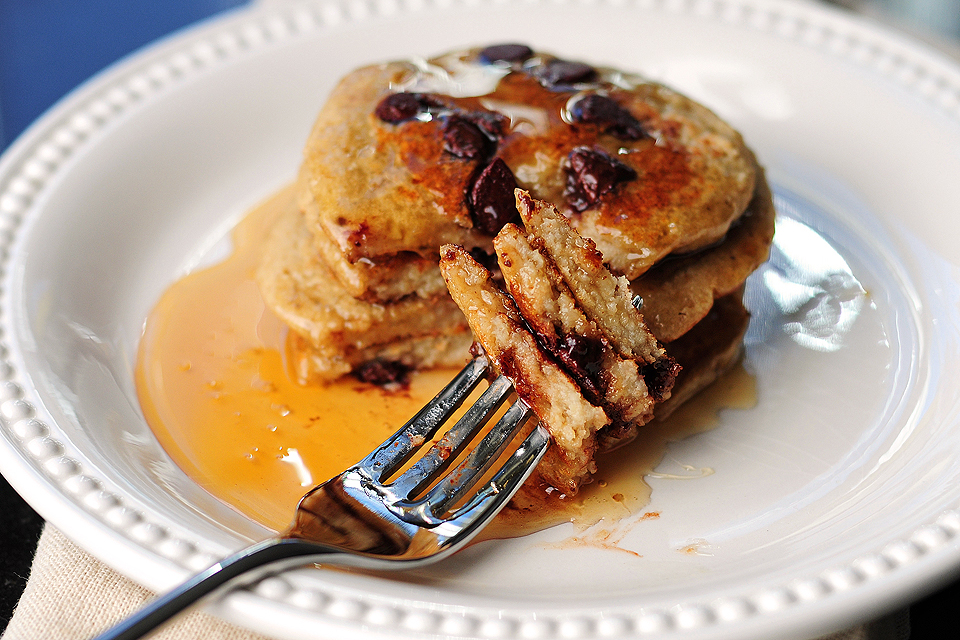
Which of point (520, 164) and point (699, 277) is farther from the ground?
point (520, 164)

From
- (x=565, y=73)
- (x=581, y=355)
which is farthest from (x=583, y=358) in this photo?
(x=565, y=73)

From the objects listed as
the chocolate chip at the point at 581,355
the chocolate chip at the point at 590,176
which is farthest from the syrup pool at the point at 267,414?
the chocolate chip at the point at 590,176

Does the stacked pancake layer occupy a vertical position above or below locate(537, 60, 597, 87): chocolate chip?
below

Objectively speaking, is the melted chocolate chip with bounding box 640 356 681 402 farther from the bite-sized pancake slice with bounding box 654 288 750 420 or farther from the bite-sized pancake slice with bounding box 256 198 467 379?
the bite-sized pancake slice with bounding box 256 198 467 379

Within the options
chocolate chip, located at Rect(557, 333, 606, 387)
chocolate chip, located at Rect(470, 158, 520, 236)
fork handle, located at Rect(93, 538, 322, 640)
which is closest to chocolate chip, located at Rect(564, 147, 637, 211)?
chocolate chip, located at Rect(470, 158, 520, 236)

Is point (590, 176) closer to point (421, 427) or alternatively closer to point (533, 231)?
point (533, 231)

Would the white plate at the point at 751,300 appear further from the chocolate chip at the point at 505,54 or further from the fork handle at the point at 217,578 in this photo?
the chocolate chip at the point at 505,54
